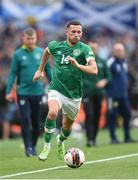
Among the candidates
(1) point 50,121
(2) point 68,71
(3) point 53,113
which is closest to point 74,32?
(2) point 68,71

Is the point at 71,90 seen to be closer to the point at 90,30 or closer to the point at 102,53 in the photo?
the point at 102,53

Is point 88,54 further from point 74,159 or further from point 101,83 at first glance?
point 101,83

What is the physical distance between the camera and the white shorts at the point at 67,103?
15188mm

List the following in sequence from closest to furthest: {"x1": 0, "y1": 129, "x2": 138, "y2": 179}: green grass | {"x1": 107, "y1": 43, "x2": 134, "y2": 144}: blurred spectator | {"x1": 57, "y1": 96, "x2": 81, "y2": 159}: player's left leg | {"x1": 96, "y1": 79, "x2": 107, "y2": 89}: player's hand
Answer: {"x1": 0, "y1": 129, "x2": 138, "y2": 179}: green grass → {"x1": 57, "y1": 96, "x2": 81, "y2": 159}: player's left leg → {"x1": 96, "y1": 79, "x2": 107, "y2": 89}: player's hand → {"x1": 107, "y1": 43, "x2": 134, "y2": 144}: blurred spectator

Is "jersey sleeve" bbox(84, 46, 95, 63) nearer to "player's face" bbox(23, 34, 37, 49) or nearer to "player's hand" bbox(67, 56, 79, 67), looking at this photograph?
"player's hand" bbox(67, 56, 79, 67)

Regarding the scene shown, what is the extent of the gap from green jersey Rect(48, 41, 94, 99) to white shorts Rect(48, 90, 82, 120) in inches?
2.8

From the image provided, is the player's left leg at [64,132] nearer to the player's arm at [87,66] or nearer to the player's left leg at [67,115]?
the player's left leg at [67,115]

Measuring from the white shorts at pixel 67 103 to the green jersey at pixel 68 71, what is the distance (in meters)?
0.07

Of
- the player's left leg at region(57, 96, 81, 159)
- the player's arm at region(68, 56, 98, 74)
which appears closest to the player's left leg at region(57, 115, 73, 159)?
the player's left leg at region(57, 96, 81, 159)

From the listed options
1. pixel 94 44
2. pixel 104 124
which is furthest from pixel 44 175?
pixel 104 124

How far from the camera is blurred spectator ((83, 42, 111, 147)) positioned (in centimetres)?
2100

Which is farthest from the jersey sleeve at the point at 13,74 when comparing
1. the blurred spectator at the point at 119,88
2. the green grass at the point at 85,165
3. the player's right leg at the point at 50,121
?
the blurred spectator at the point at 119,88

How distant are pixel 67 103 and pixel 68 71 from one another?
0.55m

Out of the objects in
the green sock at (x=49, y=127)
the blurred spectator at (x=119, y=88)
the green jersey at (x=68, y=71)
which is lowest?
the blurred spectator at (x=119, y=88)
